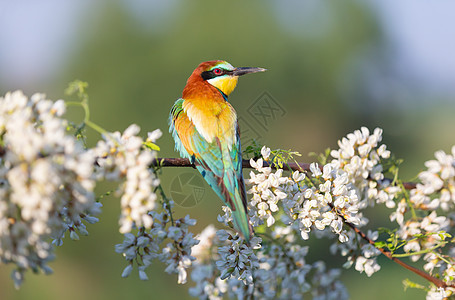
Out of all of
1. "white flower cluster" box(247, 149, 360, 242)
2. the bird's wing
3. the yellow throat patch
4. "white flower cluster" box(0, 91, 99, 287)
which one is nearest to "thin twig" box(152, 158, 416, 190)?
"white flower cluster" box(247, 149, 360, 242)

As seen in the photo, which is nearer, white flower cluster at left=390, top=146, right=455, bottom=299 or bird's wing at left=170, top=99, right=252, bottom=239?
white flower cluster at left=390, top=146, right=455, bottom=299

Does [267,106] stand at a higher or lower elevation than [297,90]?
lower

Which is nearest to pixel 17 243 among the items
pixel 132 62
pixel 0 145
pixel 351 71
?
pixel 0 145

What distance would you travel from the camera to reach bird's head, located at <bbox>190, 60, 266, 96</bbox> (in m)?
3.02

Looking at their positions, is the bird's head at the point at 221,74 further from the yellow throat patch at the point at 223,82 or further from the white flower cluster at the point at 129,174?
the white flower cluster at the point at 129,174

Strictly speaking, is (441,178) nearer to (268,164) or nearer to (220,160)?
(268,164)

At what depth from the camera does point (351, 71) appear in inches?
795

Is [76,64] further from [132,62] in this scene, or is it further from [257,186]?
[257,186]

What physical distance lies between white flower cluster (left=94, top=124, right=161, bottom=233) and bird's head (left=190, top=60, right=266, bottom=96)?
179cm

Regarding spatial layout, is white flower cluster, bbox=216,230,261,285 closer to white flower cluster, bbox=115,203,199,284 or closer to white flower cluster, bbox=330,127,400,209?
white flower cluster, bbox=115,203,199,284

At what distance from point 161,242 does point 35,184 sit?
67 cm

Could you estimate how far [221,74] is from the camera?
304cm

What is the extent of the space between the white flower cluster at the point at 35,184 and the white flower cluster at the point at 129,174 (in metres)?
0.11

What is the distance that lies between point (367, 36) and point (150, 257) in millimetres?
21411
